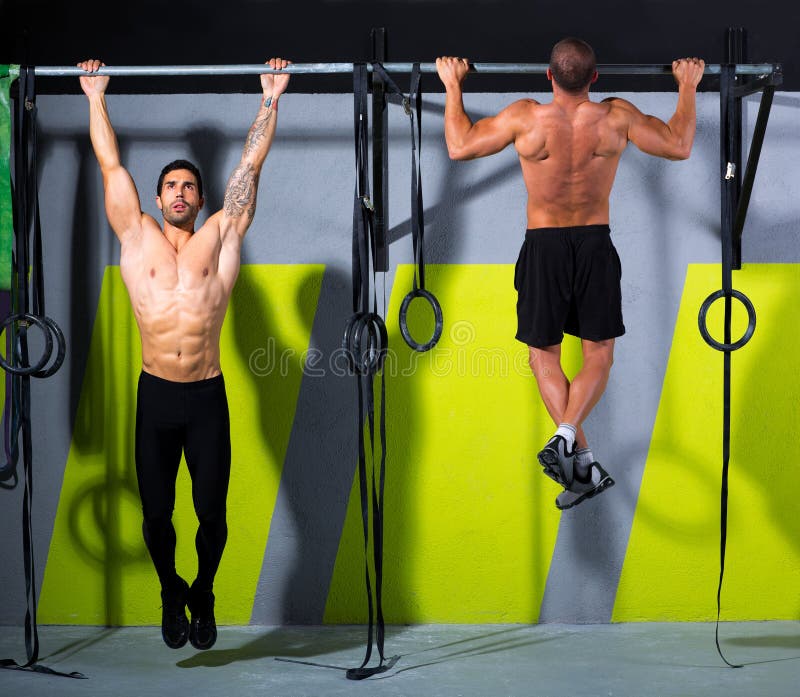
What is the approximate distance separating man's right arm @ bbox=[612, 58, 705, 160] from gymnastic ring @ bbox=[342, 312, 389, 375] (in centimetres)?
123

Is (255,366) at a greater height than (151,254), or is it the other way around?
(151,254)

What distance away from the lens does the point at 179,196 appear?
13.9 ft

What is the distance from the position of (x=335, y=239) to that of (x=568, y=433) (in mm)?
1570

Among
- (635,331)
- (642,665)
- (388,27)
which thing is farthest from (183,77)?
(642,665)

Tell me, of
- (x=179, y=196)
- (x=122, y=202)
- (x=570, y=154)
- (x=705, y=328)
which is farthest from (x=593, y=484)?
(x=122, y=202)

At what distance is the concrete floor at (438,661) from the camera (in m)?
3.90

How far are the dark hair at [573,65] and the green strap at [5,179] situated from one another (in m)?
2.09

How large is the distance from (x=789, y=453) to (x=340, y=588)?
86.3 inches

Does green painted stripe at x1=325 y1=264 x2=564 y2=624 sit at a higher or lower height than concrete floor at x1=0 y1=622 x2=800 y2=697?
higher

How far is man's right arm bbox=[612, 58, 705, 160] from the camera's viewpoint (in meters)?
3.92

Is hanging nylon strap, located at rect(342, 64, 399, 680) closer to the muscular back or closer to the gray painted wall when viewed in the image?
the muscular back

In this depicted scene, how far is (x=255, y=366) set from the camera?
190 inches

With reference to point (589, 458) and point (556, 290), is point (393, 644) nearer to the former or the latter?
point (589, 458)

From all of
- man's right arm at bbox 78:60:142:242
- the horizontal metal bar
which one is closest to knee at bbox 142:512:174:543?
man's right arm at bbox 78:60:142:242
